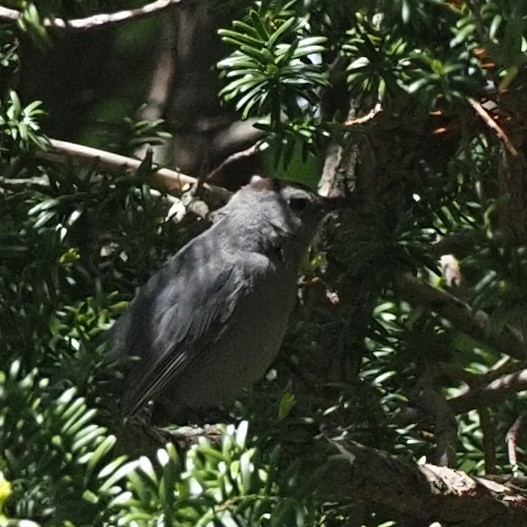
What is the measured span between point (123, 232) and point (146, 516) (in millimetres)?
894

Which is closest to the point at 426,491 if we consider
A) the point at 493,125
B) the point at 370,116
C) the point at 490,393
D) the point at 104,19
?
the point at 490,393

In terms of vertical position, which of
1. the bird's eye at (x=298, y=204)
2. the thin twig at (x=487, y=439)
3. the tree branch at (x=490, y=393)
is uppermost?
the bird's eye at (x=298, y=204)

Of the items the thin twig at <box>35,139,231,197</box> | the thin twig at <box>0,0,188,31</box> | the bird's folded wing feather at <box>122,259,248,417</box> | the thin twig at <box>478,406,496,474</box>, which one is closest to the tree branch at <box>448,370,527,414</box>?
the thin twig at <box>478,406,496,474</box>

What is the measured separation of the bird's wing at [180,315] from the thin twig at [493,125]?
755 millimetres

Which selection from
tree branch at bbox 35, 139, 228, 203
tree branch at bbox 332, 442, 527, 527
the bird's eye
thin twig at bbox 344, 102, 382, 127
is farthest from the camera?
the bird's eye

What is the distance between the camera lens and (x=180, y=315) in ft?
7.46

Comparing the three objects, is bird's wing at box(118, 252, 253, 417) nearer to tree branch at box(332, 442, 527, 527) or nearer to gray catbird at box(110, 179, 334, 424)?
gray catbird at box(110, 179, 334, 424)

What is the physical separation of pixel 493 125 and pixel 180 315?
90 cm

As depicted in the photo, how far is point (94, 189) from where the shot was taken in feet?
6.17

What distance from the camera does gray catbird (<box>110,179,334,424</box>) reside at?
219 centimetres

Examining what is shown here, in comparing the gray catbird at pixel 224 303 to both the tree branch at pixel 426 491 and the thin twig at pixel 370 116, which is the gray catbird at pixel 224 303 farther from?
the tree branch at pixel 426 491

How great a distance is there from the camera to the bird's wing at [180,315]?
2.18 metres

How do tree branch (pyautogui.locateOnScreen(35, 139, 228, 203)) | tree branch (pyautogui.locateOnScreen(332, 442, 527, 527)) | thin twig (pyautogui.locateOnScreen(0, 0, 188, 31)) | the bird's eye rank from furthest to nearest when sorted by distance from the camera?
1. the bird's eye
2. tree branch (pyautogui.locateOnScreen(35, 139, 228, 203))
3. thin twig (pyautogui.locateOnScreen(0, 0, 188, 31))
4. tree branch (pyautogui.locateOnScreen(332, 442, 527, 527))

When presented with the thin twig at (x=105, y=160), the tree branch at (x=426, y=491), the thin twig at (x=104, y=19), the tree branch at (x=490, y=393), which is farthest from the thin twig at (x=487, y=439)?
the thin twig at (x=104, y=19)
